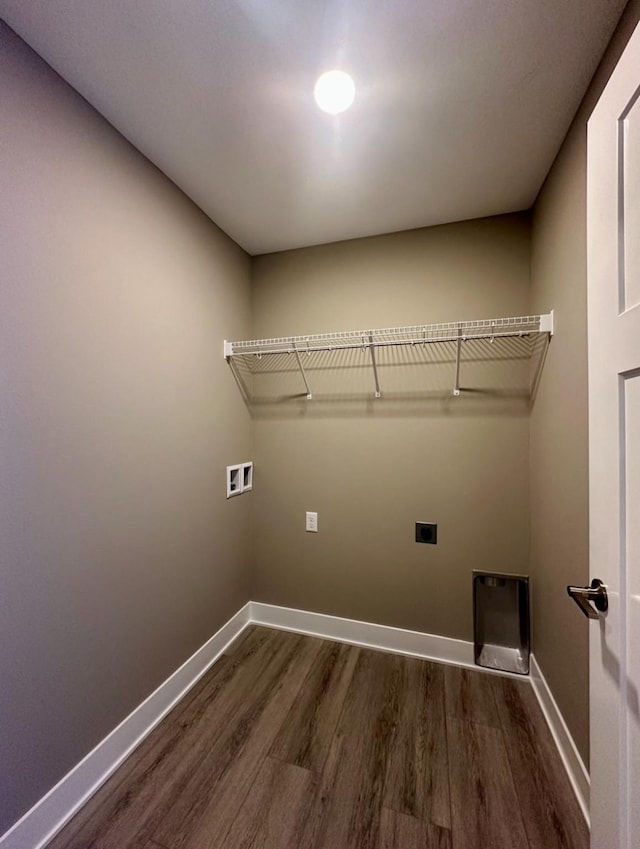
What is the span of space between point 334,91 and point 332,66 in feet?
0.24

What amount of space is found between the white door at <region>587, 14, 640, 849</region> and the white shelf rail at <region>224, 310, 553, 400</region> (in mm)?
884

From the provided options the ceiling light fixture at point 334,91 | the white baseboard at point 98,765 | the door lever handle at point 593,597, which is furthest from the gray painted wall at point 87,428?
the door lever handle at point 593,597

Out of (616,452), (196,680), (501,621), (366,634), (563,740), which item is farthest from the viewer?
(366,634)

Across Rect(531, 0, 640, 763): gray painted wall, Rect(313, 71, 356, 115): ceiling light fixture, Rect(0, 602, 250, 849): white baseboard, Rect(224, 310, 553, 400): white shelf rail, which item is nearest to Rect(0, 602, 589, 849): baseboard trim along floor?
Rect(0, 602, 250, 849): white baseboard

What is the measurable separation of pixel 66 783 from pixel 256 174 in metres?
2.48

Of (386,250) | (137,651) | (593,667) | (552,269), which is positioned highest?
(386,250)

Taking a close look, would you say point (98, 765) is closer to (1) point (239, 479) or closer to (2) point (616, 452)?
(1) point (239, 479)

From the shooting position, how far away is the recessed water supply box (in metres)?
1.82

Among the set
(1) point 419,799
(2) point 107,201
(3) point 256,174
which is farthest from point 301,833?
(3) point 256,174

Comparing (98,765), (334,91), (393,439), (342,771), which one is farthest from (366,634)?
(334,91)

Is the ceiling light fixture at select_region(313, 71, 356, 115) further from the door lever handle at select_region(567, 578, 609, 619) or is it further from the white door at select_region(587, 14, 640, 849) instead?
the door lever handle at select_region(567, 578, 609, 619)

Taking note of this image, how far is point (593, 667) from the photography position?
798 mm

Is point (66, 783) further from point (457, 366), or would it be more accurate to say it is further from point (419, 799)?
point (457, 366)

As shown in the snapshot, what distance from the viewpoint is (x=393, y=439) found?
6.54ft
